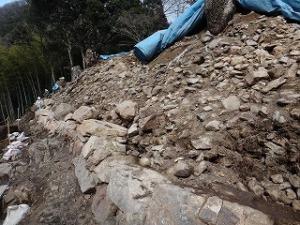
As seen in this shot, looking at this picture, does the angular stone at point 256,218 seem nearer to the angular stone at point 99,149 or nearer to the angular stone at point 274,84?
the angular stone at point 274,84

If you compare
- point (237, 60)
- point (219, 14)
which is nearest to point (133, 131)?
point (237, 60)

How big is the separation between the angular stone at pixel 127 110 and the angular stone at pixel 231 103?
1.47 metres

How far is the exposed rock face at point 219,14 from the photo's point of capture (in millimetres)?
5547

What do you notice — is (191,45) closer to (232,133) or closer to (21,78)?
(232,133)

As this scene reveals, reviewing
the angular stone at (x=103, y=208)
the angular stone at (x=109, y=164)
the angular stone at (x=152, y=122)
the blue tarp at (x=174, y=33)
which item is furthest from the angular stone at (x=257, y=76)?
the blue tarp at (x=174, y=33)

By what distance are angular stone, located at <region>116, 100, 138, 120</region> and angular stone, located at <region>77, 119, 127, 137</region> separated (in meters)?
0.22

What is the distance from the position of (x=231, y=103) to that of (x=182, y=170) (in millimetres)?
1005

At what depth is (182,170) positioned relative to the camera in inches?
134

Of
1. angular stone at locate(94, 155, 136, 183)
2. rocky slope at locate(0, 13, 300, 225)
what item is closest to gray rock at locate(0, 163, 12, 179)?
rocky slope at locate(0, 13, 300, 225)

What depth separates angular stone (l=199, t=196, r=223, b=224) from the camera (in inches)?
108

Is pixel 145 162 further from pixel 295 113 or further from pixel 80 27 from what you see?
pixel 80 27

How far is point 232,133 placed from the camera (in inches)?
139

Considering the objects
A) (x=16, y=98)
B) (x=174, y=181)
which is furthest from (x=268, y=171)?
(x=16, y=98)

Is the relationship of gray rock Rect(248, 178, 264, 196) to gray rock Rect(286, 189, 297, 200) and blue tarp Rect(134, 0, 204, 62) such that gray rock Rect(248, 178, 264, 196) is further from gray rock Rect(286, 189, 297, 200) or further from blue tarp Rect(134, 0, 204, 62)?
blue tarp Rect(134, 0, 204, 62)
